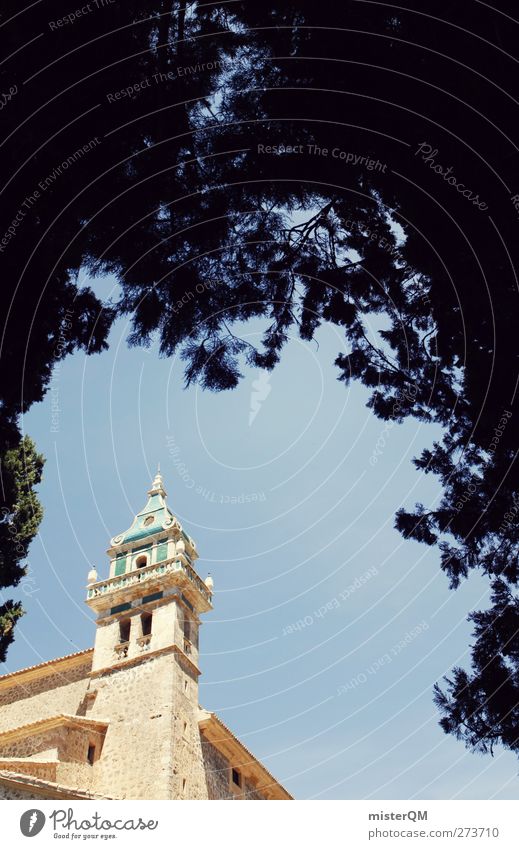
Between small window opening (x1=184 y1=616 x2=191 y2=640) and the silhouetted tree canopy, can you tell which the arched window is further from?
the silhouetted tree canopy

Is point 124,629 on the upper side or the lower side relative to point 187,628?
upper

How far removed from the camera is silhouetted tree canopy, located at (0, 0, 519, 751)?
31.0 ft

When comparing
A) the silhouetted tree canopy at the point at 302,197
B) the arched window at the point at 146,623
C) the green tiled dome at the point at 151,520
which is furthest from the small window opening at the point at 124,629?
the silhouetted tree canopy at the point at 302,197

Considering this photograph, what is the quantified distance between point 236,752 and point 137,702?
4.75 m

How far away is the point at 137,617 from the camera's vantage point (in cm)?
3094

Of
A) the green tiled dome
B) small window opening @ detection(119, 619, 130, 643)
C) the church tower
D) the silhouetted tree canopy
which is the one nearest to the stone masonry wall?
the church tower

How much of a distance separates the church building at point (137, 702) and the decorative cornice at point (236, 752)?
1.7 inches

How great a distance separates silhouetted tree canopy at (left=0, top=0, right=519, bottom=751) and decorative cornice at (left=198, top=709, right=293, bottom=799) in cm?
1919

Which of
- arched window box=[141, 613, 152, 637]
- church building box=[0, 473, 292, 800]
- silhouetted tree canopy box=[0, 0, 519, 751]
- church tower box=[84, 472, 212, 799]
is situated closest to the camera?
silhouetted tree canopy box=[0, 0, 519, 751]

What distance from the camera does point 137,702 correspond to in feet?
90.6

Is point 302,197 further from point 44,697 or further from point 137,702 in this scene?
point 44,697

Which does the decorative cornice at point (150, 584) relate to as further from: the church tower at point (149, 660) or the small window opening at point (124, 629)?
the small window opening at point (124, 629)

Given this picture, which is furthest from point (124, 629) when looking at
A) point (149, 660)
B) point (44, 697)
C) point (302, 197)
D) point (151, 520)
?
point (302, 197)
